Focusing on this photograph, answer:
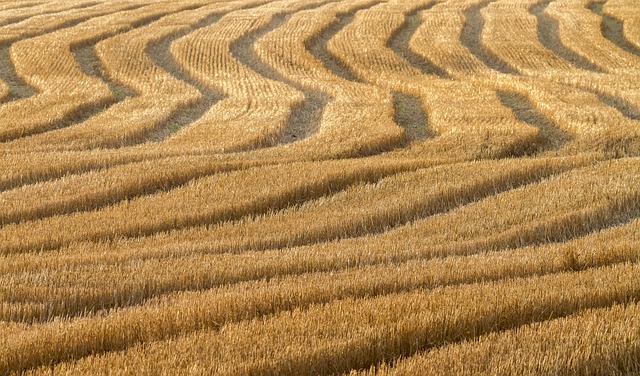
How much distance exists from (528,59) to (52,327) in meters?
25.9

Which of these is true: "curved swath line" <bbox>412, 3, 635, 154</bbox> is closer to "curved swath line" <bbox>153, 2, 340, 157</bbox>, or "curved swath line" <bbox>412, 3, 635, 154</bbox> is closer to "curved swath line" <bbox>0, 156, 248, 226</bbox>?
"curved swath line" <bbox>153, 2, 340, 157</bbox>

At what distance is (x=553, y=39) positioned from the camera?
34688 mm

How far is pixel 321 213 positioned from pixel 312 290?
439 centimetres

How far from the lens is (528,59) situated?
30.3 metres

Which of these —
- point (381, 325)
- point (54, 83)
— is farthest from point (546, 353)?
point (54, 83)

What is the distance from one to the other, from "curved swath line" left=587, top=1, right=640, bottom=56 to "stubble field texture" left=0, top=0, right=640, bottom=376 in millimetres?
3034

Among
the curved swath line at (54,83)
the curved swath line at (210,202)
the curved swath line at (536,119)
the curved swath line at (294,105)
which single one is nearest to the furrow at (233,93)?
the curved swath line at (294,105)

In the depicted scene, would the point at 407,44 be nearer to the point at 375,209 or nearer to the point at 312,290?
the point at 375,209

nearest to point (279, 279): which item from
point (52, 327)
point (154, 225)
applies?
point (52, 327)

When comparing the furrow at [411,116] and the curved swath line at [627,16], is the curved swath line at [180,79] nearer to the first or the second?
the furrow at [411,116]

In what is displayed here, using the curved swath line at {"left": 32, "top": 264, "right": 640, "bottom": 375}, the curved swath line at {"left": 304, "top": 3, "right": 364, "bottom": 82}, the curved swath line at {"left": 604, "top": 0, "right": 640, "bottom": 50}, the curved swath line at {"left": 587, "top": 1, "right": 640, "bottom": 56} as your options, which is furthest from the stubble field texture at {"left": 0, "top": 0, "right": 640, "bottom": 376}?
the curved swath line at {"left": 604, "top": 0, "right": 640, "bottom": 50}

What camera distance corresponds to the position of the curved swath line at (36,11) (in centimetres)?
4053

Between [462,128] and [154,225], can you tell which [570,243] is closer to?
[154,225]

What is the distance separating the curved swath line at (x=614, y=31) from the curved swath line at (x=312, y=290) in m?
25.8
